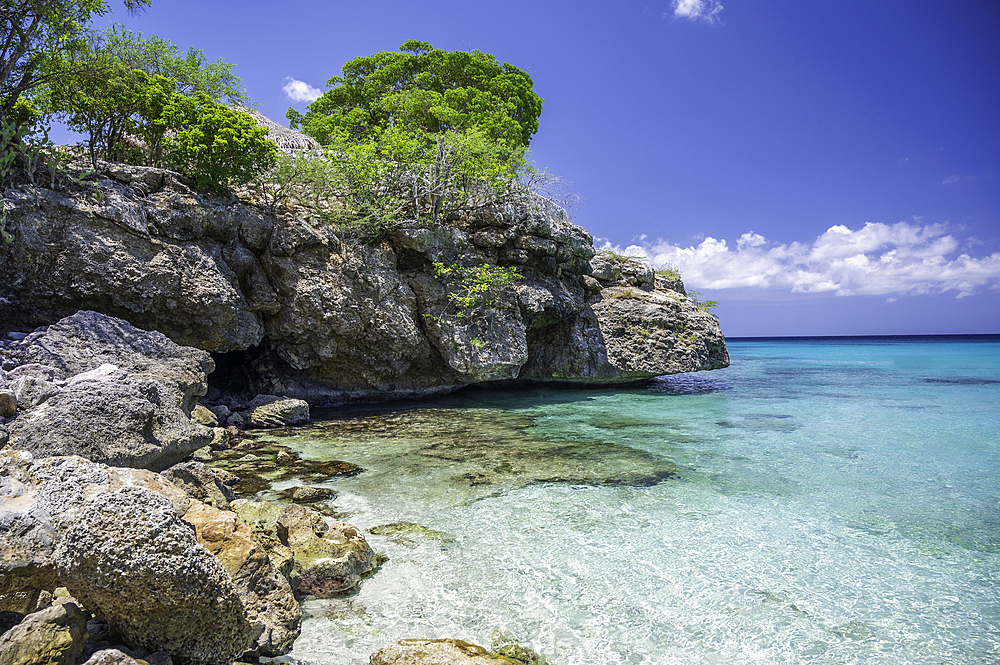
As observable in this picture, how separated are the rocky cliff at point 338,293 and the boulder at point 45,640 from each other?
30.0ft

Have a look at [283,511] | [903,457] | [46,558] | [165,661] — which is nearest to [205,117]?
[283,511]

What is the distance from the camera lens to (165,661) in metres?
2.78

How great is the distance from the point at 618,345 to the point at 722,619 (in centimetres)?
1441

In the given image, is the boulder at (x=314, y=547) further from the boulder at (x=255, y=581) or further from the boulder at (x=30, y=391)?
the boulder at (x=30, y=391)

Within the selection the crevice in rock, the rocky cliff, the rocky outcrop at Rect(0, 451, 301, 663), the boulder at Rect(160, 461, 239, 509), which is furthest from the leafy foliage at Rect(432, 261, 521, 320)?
the rocky outcrop at Rect(0, 451, 301, 663)

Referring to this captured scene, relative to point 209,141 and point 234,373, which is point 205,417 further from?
point 209,141

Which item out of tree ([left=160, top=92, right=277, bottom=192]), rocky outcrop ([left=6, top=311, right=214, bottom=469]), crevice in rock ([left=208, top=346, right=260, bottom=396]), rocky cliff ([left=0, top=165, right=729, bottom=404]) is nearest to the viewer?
rocky outcrop ([left=6, top=311, right=214, bottom=469])

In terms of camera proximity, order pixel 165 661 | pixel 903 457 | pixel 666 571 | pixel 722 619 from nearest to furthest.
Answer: pixel 165 661 → pixel 722 619 → pixel 666 571 → pixel 903 457

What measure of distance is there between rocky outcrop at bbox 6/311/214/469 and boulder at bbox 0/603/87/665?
3141mm

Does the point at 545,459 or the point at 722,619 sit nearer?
the point at 722,619

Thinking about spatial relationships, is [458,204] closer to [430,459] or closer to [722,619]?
[430,459]

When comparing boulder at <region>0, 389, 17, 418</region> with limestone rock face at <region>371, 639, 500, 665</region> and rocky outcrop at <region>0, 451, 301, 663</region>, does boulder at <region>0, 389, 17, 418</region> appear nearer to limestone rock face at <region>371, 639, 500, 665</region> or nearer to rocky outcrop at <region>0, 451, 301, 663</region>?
rocky outcrop at <region>0, 451, 301, 663</region>

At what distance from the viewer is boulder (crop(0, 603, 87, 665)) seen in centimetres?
247

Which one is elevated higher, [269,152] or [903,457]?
[269,152]
